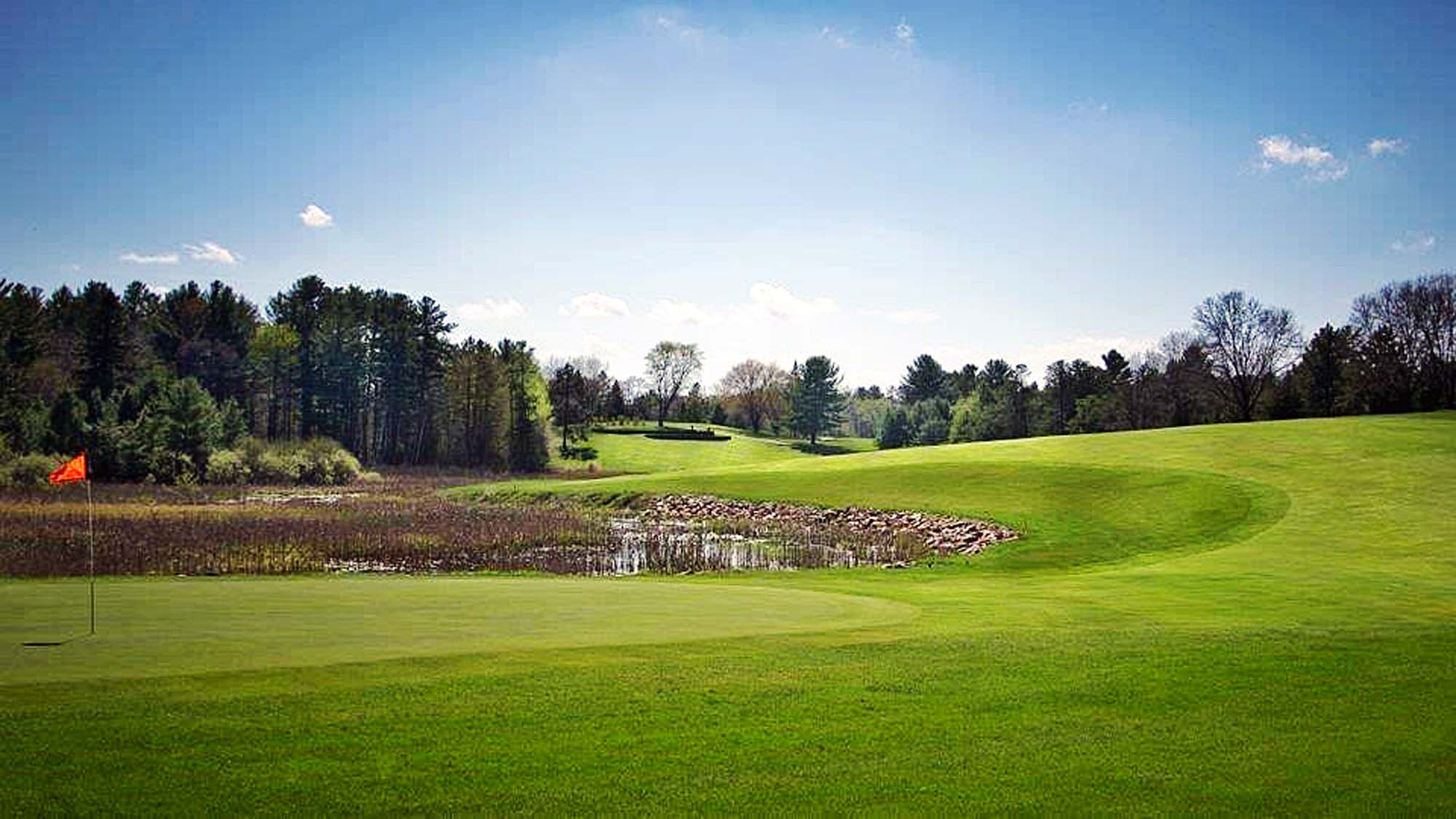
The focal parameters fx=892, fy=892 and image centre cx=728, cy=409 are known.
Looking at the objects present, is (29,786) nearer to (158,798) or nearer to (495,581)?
(158,798)

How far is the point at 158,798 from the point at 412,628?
5.28 metres

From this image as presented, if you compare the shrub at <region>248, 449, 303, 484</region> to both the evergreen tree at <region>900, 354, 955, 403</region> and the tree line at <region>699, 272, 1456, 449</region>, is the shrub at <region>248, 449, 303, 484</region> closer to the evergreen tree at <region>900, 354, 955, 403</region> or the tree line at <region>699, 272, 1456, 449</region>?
the tree line at <region>699, 272, 1456, 449</region>

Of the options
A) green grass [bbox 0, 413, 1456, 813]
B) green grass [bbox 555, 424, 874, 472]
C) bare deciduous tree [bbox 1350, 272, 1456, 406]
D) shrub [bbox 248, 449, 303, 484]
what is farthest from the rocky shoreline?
bare deciduous tree [bbox 1350, 272, 1456, 406]

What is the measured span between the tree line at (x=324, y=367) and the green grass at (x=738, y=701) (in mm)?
65781

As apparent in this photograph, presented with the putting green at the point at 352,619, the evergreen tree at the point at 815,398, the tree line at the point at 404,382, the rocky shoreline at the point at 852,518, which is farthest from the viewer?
the evergreen tree at the point at 815,398

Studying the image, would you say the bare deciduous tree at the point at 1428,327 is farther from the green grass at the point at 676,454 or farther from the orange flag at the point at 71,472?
the orange flag at the point at 71,472

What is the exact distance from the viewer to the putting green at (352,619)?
9531 millimetres

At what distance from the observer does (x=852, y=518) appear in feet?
127

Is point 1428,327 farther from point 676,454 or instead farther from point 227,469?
point 227,469

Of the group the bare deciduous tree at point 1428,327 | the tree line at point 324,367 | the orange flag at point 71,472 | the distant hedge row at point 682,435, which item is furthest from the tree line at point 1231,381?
the orange flag at point 71,472

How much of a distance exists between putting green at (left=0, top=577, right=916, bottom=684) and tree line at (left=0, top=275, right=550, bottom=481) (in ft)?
200

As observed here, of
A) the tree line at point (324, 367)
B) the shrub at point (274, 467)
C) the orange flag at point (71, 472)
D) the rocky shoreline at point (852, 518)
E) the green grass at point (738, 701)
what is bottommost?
the rocky shoreline at point (852, 518)

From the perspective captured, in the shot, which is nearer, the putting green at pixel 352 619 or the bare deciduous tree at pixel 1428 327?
the putting green at pixel 352 619

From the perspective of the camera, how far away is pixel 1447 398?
68.0 m
